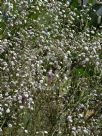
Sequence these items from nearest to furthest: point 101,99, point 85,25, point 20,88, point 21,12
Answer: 1. point 20,88
2. point 101,99
3. point 21,12
4. point 85,25

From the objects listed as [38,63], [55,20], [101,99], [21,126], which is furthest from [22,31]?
[21,126]

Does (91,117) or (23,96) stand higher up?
(23,96)

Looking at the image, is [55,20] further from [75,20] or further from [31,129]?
[31,129]

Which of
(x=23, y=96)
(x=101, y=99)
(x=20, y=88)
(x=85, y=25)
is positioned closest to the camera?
(x=23, y=96)

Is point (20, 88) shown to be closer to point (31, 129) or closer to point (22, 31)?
point (31, 129)

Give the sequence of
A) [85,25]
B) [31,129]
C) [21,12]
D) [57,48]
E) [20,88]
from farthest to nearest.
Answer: [85,25], [21,12], [57,48], [20,88], [31,129]

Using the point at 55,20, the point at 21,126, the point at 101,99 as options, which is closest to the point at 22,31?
the point at 55,20

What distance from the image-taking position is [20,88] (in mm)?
4848

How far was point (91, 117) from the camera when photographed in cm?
490

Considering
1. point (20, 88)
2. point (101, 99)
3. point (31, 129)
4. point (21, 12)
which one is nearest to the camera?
point (31, 129)

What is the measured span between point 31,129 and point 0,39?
7.66 ft

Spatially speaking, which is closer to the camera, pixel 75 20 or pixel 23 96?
pixel 23 96

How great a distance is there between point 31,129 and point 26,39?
7.64 feet

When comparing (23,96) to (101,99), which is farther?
(101,99)
